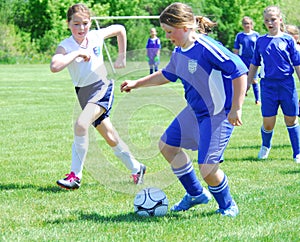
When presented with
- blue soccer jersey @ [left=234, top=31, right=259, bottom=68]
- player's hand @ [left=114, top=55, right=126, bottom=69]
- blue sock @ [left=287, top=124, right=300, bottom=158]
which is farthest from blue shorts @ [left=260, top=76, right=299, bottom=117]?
blue soccer jersey @ [left=234, top=31, right=259, bottom=68]

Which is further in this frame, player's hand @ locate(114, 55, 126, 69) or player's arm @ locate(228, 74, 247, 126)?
player's hand @ locate(114, 55, 126, 69)

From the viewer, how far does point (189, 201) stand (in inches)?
207

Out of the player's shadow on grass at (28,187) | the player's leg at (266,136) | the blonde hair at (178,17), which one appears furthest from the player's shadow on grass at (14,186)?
the player's leg at (266,136)

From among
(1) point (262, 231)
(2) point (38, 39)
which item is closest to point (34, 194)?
(1) point (262, 231)

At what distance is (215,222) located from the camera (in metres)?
4.79

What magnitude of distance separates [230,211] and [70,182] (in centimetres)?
185

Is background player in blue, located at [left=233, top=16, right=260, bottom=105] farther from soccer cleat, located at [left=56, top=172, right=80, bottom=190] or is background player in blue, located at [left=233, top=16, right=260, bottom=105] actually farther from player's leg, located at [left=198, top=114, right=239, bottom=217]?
player's leg, located at [left=198, top=114, right=239, bottom=217]

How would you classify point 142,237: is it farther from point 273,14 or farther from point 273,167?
point 273,14

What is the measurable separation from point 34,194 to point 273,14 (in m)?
3.61

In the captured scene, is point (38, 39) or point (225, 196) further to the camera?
point (38, 39)

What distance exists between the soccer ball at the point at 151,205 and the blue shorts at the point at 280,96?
10.3ft

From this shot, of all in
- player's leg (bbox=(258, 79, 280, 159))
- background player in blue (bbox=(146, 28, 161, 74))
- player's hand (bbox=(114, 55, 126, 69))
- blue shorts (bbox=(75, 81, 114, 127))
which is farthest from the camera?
background player in blue (bbox=(146, 28, 161, 74))

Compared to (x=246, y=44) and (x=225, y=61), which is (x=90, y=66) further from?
(x=246, y=44)

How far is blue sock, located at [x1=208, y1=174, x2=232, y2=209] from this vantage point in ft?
16.2
